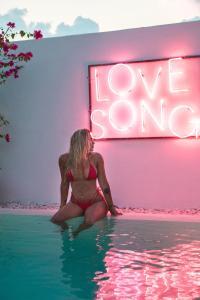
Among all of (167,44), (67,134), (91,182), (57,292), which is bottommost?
(57,292)

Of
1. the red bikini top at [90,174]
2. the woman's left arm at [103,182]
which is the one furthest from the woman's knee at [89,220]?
the red bikini top at [90,174]

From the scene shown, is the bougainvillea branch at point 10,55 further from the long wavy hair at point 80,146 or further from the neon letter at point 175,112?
the long wavy hair at point 80,146

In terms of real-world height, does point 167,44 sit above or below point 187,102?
above

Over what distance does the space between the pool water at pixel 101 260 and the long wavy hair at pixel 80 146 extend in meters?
0.93

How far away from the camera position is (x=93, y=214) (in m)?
7.13

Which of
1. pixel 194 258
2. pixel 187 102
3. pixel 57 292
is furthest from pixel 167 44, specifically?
pixel 57 292

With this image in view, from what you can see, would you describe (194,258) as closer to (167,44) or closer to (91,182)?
(91,182)

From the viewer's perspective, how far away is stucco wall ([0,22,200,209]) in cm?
911

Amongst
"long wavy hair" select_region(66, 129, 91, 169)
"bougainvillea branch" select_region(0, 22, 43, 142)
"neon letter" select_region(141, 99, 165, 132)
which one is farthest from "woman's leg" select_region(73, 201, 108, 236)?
"bougainvillea branch" select_region(0, 22, 43, 142)

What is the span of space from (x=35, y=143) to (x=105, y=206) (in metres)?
3.15

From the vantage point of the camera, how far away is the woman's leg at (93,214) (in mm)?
6923

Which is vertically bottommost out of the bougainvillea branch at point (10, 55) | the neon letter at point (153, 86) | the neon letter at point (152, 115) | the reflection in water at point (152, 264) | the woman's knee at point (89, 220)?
the reflection in water at point (152, 264)

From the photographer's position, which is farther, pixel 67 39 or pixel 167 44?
pixel 67 39

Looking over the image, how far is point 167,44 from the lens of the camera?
913 cm
